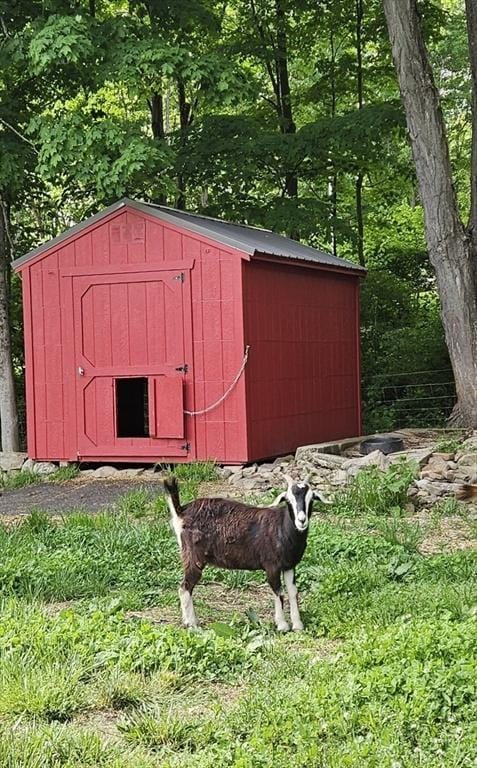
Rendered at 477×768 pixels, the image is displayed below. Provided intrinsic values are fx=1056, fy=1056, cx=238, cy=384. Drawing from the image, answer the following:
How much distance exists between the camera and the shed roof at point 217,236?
1284 cm

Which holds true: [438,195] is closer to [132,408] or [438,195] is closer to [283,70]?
[132,408]

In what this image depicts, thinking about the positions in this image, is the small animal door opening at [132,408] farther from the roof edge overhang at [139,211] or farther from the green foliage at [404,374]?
the green foliage at [404,374]

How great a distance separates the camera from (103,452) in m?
13.5

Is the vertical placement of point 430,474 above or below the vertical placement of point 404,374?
below

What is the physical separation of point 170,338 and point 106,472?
1.88 meters

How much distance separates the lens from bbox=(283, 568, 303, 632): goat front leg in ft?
18.6

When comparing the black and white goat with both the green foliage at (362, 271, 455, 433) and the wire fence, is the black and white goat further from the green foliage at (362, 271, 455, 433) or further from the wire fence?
the wire fence

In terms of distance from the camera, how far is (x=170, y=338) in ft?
43.1

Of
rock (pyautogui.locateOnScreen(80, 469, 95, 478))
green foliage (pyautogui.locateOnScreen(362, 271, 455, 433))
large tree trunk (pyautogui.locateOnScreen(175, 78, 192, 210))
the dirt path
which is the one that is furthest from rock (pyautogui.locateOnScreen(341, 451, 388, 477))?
green foliage (pyautogui.locateOnScreen(362, 271, 455, 433))

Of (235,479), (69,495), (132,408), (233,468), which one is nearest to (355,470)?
(235,479)

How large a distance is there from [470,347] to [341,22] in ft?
31.8

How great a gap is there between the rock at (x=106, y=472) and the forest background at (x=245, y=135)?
3.40 metres

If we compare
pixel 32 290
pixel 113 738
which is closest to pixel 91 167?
pixel 32 290

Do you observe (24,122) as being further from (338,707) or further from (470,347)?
(338,707)
